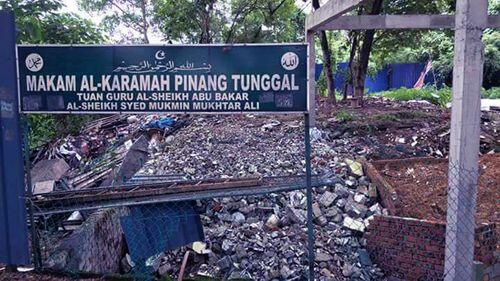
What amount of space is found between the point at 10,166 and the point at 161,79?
148 centimetres

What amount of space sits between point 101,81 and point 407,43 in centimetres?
1679

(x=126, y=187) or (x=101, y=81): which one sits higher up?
(x=101, y=81)

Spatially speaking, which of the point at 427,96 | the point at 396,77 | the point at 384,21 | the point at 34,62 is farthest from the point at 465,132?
the point at 396,77

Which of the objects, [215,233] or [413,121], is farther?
[413,121]

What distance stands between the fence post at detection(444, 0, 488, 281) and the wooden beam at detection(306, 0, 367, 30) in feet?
7.72

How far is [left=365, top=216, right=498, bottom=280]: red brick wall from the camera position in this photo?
16.9 feet

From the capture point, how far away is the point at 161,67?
3814mm

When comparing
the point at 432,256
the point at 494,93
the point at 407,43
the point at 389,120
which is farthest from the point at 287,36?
the point at 432,256

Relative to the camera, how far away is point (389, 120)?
1115 centimetres

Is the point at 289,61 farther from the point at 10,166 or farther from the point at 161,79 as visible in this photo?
the point at 10,166

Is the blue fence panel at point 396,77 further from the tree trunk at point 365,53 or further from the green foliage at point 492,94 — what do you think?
the tree trunk at point 365,53

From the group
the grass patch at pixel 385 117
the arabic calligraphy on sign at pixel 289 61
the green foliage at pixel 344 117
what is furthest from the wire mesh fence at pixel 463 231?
the grass patch at pixel 385 117

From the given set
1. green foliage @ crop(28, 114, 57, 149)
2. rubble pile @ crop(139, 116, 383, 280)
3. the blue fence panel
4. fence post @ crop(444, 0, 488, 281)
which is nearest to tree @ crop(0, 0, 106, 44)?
rubble pile @ crop(139, 116, 383, 280)

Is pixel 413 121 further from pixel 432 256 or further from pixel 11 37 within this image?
pixel 11 37
